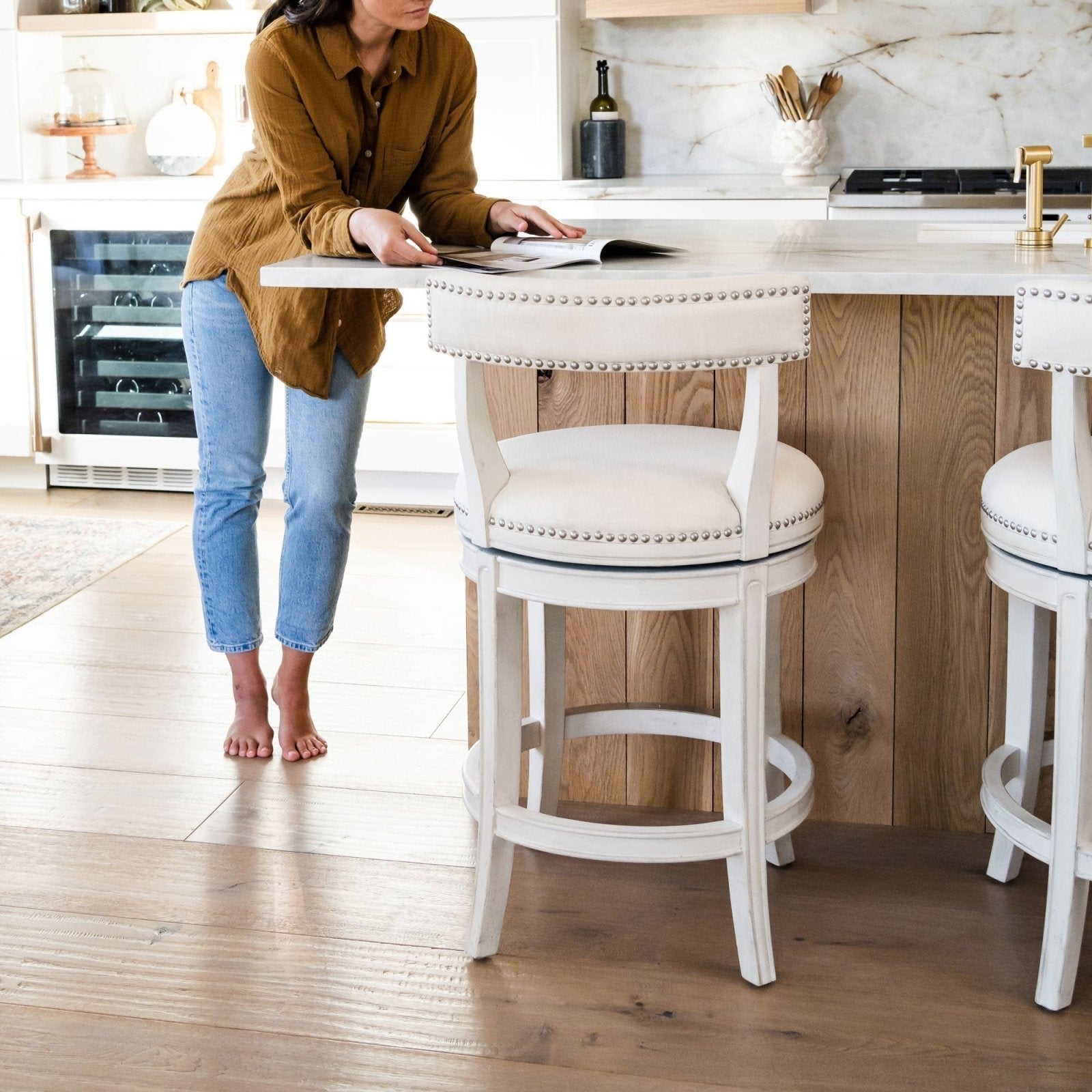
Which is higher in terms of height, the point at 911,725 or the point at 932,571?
the point at 932,571

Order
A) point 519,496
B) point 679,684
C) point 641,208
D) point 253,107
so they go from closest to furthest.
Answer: point 519,496 → point 253,107 → point 679,684 → point 641,208

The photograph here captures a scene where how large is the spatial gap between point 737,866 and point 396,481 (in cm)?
263

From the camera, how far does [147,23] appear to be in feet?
13.6

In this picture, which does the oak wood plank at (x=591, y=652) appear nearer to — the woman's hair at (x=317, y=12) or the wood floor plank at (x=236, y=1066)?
the woman's hair at (x=317, y=12)

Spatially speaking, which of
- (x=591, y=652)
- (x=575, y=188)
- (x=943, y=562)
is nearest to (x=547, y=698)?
(x=591, y=652)

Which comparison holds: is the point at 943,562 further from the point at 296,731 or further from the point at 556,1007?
the point at 296,731

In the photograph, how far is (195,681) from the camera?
9.65ft

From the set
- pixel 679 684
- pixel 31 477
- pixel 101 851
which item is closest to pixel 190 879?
pixel 101 851

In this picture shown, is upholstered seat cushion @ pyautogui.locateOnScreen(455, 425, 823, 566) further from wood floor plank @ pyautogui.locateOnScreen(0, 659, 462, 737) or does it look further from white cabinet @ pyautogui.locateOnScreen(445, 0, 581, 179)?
white cabinet @ pyautogui.locateOnScreen(445, 0, 581, 179)

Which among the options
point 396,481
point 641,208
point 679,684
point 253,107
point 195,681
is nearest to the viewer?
point 253,107

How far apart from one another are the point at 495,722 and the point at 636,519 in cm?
34

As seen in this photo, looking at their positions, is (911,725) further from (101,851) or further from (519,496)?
(101,851)

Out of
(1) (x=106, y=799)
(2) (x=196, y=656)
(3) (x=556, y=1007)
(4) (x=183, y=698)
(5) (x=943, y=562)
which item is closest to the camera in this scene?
(3) (x=556, y=1007)

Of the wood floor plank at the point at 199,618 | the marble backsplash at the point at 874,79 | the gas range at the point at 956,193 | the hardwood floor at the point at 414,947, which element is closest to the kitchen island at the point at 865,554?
the hardwood floor at the point at 414,947
